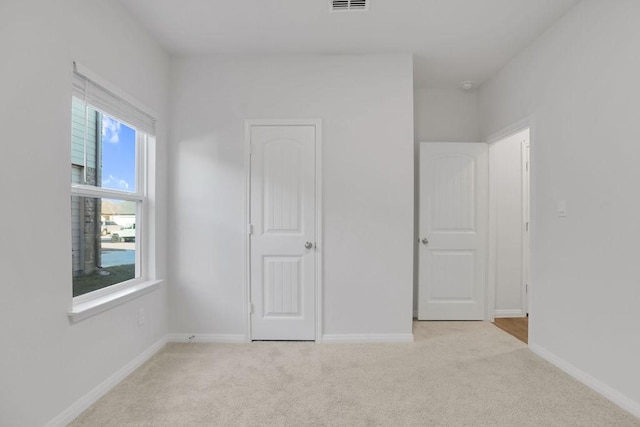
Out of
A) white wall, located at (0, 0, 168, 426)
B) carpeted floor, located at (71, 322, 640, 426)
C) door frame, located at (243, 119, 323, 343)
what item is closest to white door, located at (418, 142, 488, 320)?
carpeted floor, located at (71, 322, 640, 426)

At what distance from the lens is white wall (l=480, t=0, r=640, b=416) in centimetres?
193

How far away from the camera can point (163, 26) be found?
2523mm

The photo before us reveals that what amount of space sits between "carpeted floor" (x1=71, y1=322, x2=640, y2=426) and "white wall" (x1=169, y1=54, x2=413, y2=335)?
0.39 m

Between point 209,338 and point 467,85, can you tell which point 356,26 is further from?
point 209,338

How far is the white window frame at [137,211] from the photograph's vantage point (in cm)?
197

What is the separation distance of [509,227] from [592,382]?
1.86 meters

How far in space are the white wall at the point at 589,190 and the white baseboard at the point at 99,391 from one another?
10.8 feet

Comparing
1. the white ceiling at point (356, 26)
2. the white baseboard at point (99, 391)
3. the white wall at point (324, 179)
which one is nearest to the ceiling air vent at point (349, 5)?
the white ceiling at point (356, 26)

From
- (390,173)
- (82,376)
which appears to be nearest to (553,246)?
(390,173)

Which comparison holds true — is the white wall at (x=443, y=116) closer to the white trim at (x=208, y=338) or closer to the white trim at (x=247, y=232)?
the white trim at (x=247, y=232)

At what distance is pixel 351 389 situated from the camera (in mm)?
2135

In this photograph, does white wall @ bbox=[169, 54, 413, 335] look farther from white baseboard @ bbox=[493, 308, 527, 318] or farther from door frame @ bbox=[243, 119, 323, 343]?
white baseboard @ bbox=[493, 308, 527, 318]

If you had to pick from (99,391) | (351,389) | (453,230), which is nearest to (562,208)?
(453,230)

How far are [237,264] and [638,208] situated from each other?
294 cm
